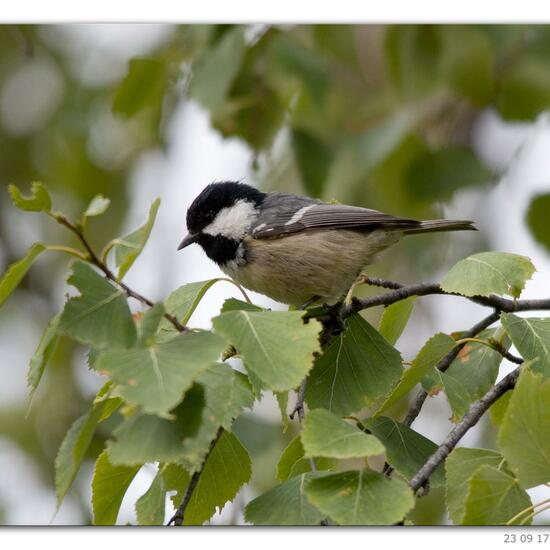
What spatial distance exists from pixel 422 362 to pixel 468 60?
1147mm

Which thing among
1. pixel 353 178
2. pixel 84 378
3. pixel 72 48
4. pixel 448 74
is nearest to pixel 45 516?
pixel 84 378

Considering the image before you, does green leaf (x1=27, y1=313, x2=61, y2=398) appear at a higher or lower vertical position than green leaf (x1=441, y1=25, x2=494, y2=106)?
lower

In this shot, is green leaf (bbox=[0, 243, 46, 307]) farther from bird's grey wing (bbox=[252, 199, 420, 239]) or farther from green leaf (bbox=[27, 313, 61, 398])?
bird's grey wing (bbox=[252, 199, 420, 239])

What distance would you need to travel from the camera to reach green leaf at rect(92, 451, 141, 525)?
1.42 meters

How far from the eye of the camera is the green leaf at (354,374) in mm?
1467

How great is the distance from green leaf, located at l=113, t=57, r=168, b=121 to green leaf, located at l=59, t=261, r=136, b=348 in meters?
1.33

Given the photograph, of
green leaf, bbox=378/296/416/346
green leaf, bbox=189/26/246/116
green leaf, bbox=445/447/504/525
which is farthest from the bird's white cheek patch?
green leaf, bbox=445/447/504/525

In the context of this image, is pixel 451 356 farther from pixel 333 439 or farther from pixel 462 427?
→ pixel 333 439

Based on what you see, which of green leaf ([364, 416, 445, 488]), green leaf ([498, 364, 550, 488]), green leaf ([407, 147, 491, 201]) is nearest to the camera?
green leaf ([498, 364, 550, 488])

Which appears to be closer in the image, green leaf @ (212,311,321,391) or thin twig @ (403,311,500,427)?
green leaf @ (212,311,321,391)

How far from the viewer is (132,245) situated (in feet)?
4.30

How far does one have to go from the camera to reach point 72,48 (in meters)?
3.33
